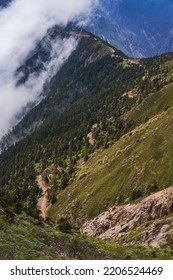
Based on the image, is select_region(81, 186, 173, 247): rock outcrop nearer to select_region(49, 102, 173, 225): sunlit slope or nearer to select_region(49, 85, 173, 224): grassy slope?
select_region(49, 102, 173, 225): sunlit slope

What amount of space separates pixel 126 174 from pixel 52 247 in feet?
299

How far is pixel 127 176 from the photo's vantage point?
130m

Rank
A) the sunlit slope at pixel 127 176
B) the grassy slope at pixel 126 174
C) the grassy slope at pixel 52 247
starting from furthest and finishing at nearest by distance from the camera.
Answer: the grassy slope at pixel 126 174, the sunlit slope at pixel 127 176, the grassy slope at pixel 52 247

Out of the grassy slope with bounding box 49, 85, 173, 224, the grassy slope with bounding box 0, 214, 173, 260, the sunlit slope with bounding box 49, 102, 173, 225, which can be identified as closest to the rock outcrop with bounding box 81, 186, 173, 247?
the sunlit slope with bounding box 49, 102, 173, 225

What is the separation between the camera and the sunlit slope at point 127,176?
4624 inches

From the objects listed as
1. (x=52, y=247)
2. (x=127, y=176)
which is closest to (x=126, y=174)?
(x=127, y=176)

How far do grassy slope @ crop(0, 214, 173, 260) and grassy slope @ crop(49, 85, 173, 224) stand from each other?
212ft

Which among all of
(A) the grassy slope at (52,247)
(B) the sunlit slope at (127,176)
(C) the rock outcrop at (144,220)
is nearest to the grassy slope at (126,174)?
(B) the sunlit slope at (127,176)

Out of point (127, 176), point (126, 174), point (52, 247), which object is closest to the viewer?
point (52, 247)

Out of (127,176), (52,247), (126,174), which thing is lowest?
(52,247)

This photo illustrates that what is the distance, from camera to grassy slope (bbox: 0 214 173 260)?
122ft

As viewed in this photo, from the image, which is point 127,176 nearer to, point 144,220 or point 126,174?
point 126,174

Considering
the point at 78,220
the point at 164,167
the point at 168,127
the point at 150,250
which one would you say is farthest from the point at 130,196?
the point at 150,250

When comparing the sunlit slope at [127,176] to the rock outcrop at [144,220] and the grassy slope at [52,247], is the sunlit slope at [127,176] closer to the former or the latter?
the rock outcrop at [144,220]
